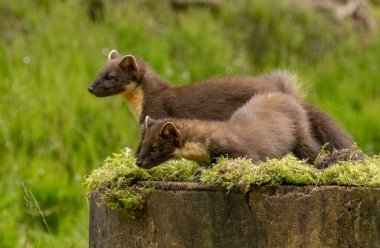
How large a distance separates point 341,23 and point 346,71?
126 centimetres

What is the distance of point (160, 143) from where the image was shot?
4789 mm

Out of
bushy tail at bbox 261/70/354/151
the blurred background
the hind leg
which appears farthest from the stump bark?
the blurred background

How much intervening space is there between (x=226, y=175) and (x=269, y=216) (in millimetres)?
256

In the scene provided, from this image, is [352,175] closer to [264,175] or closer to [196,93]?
[264,175]

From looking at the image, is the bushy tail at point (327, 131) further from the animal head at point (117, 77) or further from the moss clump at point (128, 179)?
the animal head at point (117, 77)

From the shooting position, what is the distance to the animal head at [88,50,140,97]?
6.48 m

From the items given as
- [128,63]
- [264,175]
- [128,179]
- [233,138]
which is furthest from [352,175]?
[128,63]

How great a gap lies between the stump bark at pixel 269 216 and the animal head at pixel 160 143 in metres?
0.56

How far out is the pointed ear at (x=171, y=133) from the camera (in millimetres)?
4742

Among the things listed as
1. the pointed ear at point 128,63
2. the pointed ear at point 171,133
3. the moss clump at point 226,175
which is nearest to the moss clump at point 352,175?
the moss clump at point 226,175

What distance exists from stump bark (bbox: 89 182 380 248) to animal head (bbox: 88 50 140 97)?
7.79 feet

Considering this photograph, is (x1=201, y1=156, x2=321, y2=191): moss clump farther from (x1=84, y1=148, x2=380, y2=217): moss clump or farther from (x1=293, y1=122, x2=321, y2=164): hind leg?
(x1=293, y1=122, x2=321, y2=164): hind leg

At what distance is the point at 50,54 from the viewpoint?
10062 millimetres

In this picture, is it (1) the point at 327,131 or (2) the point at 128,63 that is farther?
(2) the point at 128,63
